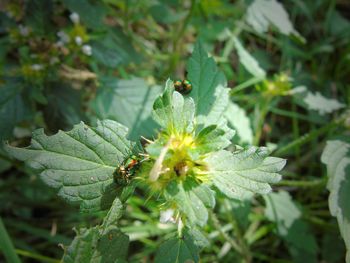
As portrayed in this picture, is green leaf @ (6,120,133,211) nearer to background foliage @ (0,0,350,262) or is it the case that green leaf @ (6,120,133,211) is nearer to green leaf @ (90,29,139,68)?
background foliage @ (0,0,350,262)

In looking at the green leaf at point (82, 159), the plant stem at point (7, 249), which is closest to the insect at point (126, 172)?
the green leaf at point (82, 159)

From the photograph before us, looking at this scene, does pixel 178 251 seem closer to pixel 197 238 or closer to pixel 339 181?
pixel 197 238

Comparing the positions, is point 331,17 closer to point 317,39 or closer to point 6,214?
point 317,39

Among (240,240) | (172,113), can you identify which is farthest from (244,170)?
(240,240)

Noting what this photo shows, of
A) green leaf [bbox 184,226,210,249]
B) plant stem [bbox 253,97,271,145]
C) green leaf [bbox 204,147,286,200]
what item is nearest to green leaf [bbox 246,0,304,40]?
plant stem [bbox 253,97,271,145]

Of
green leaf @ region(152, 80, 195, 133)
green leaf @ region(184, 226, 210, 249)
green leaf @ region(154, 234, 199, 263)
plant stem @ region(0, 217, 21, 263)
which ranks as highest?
green leaf @ region(152, 80, 195, 133)

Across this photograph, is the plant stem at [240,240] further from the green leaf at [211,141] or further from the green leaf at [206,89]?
the green leaf at [211,141]

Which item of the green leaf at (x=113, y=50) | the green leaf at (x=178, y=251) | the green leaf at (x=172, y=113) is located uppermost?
the green leaf at (x=172, y=113)
